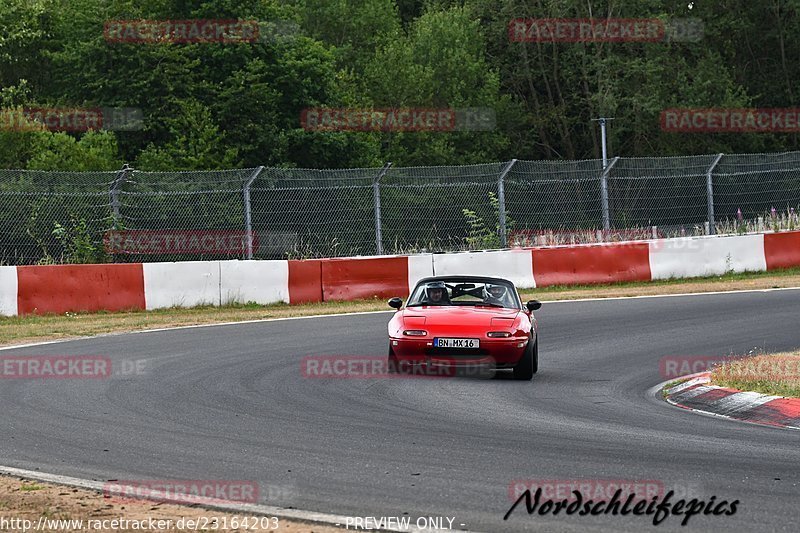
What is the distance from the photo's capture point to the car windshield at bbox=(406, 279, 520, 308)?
13789 millimetres

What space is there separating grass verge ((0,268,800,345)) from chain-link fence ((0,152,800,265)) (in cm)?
168

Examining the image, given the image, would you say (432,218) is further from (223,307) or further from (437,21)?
(437,21)

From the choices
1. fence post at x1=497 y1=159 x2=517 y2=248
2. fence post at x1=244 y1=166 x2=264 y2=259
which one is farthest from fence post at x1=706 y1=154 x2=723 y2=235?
fence post at x1=244 y1=166 x2=264 y2=259

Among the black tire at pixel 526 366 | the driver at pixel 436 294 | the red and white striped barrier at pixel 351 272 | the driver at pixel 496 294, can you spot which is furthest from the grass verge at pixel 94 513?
the red and white striped barrier at pixel 351 272

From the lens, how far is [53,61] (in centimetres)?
4984

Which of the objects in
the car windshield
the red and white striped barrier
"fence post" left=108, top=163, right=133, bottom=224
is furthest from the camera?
"fence post" left=108, top=163, right=133, bottom=224

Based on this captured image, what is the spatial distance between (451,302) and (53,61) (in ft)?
130

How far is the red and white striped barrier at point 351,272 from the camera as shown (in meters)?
21.0

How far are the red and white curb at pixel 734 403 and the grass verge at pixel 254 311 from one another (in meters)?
9.14

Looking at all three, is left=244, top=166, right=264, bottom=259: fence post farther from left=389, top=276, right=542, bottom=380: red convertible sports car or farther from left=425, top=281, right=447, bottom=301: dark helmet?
left=389, top=276, right=542, bottom=380: red convertible sports car

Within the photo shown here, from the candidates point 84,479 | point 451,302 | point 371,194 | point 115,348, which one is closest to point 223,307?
point 371,194

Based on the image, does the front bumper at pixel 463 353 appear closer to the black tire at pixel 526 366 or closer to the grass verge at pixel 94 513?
the black tire at pixel 526 366

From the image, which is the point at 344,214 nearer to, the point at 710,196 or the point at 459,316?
the point at 710,196

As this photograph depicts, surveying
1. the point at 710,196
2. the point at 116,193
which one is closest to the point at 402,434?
the point at 116,193
